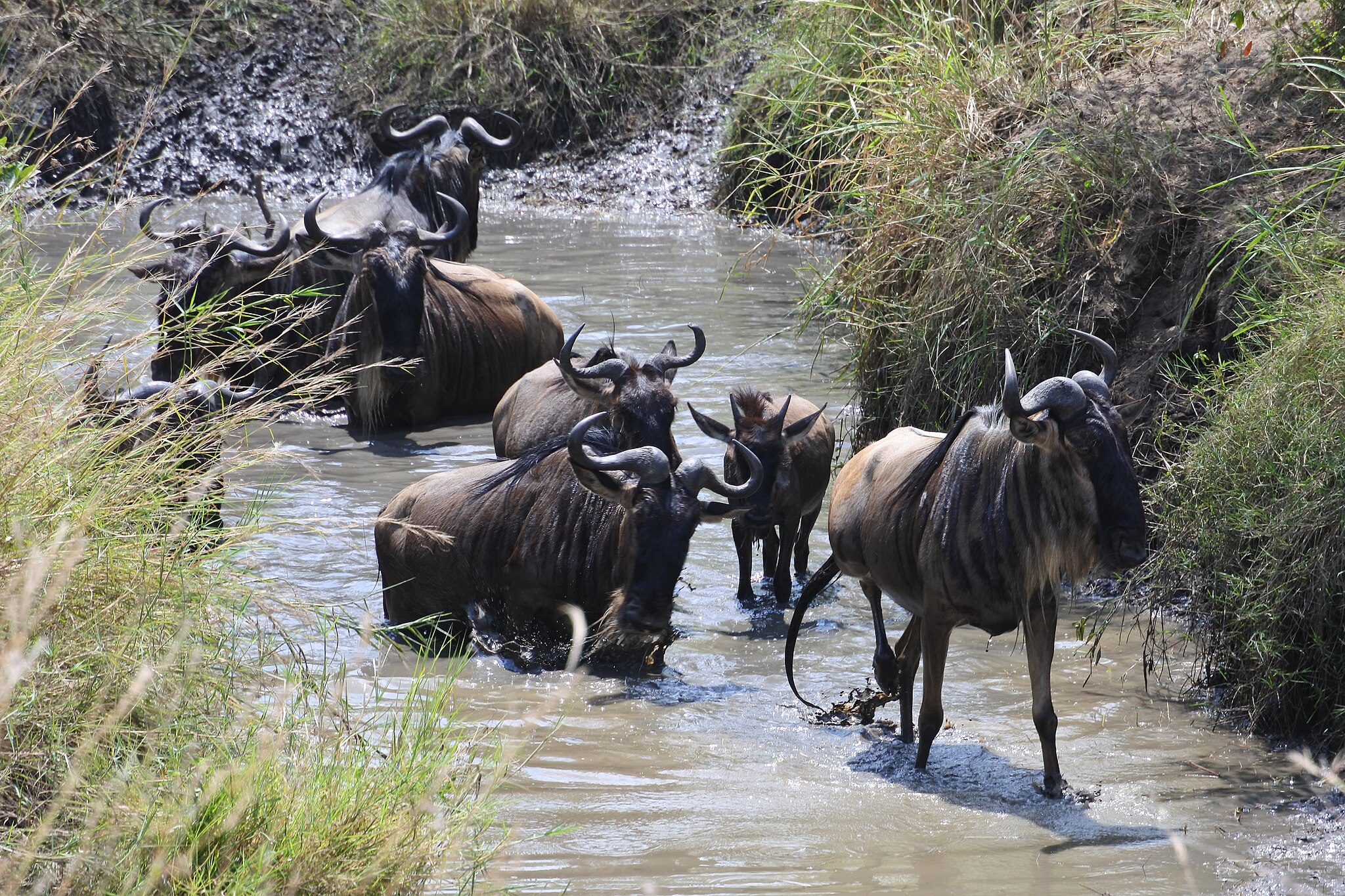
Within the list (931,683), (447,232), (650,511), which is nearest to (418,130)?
(447,232)

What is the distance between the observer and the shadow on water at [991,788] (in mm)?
4656

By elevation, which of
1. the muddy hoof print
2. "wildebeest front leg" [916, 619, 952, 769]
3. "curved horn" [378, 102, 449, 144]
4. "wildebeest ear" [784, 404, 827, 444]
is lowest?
the muddy hoof print

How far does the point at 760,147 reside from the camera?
1573 cm

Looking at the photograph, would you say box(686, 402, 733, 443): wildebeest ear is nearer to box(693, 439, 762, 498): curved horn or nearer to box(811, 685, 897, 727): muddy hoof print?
box(693, 439, 762, 498): curved horn

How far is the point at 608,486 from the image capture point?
20.5 feet

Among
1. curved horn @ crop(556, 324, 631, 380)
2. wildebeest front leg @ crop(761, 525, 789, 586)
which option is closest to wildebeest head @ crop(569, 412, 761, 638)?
curved horn @ crop(556, 324, 631, 380)

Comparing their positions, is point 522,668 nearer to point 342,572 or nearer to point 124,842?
point 342,572

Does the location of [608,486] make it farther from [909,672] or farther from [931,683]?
[931,683]

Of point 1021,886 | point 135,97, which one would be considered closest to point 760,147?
point 135,97

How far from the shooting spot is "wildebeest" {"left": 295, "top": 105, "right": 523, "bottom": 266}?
37.8 feet

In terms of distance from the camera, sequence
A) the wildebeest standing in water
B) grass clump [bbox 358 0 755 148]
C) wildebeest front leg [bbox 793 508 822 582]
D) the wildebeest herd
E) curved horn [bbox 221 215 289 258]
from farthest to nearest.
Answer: grass clump [bbox 358 0 755 148] < curved horn [bbox 221 215 289 258] < the wildebeest standing in water < wildebeest front leg [bbox 793 508 822 582] < the wildebeest herd

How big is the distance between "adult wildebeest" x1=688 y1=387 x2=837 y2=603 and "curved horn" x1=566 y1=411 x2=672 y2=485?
0.78 m

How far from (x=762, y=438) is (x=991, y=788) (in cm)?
249

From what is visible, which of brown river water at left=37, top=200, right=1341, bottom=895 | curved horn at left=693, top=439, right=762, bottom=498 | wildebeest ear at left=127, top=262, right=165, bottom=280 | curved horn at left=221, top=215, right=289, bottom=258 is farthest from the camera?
curved horn at left=221, top=215, right=289, bottom=258
